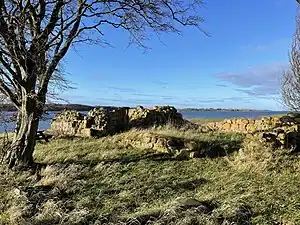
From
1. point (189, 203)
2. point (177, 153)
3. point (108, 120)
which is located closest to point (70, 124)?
point (108, 120)

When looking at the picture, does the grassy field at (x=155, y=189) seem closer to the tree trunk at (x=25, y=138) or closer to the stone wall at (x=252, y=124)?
the tree trunk at (x=25, y=138)

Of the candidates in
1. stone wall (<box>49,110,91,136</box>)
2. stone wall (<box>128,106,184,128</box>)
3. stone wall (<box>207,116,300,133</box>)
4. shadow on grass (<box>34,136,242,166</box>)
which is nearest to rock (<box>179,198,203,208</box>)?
shadow on grass (<box>34,136,242,166</box>)

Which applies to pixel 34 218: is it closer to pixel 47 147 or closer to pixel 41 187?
pixel 41 187

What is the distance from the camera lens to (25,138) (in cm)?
996

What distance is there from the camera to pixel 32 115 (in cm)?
995

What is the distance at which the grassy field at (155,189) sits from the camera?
606cm

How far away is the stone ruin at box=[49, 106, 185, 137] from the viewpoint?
15286mm

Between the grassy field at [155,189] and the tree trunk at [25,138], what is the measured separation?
1.81 ft

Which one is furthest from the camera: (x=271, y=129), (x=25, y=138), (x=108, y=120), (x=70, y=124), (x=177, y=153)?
(x=70, y=124)

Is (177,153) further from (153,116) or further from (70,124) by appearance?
(70,124)

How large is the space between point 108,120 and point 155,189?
811 centimetres

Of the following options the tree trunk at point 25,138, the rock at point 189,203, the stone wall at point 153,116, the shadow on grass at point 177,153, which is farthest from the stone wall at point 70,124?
the rock at point 189,203

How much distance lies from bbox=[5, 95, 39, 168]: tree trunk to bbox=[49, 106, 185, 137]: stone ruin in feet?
15.5

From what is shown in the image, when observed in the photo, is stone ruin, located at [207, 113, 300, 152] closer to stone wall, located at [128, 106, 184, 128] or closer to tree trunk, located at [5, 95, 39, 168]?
stone wall, located at [128, 106, 184, 128]
